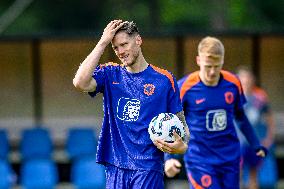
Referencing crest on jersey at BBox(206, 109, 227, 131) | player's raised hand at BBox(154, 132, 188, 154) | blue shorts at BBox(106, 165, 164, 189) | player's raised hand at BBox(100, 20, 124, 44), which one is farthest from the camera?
crest on jersey at BBox(206, 109, 227, 131)

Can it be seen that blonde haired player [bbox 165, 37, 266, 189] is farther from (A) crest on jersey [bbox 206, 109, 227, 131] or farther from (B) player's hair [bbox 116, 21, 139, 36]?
(B) player's hair [bbox 116, 21, 139, 36]

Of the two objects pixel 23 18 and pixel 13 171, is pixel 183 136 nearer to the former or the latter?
pixel 23 18

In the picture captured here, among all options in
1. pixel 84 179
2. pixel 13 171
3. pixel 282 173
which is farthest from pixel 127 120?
pixel 282 173

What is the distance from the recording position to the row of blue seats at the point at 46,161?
46.6 ft

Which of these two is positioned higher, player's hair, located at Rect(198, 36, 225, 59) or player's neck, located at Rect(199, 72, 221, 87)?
player's hair, located at Rect(198, 36, 225, 59)

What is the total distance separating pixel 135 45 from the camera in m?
7.11

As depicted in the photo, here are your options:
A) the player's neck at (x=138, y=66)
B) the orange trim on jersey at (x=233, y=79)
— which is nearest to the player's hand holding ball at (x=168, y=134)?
the player's neck at (x=138, y=66)

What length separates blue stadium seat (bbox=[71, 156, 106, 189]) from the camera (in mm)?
14271

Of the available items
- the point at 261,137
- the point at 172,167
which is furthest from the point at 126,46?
the point at 261,137

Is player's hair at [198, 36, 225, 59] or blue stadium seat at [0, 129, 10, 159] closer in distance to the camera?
player's hair at [198, 36, 225, 59]

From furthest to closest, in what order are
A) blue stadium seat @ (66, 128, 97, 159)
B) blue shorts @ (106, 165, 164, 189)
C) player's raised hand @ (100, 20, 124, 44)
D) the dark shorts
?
blue stadium seat @ (66, 128, 97, 159), the dark shorts, blue shorts @ (106, 165, 164, 189), player's raised hand @ (100, 20, 124, 44)

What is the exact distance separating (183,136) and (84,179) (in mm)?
7440

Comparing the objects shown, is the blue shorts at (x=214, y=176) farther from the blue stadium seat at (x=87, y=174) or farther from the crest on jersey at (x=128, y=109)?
the blue stadium seat at (x=87, y=174)

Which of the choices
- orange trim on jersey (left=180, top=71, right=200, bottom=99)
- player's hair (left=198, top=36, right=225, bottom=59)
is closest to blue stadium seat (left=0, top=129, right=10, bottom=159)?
orange trim on jersey (left=180, top=71, right=200, bottom=99)
